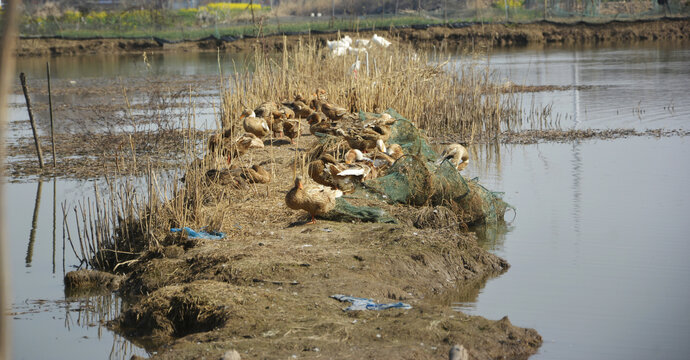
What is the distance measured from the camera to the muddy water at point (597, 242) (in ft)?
17.2

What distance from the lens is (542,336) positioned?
5.05 m

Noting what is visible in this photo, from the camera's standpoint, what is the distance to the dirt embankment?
38188 mm

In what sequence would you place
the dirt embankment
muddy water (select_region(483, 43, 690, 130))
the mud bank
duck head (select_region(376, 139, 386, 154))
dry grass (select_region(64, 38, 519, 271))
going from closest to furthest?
the mud bank → dry grass (select_region(64, 38, 519, 271)) → duck head (select_region(376, 139, 386, 154)) → muddy water (select_region(483, 43, 690, 130)) → the dirt embankment

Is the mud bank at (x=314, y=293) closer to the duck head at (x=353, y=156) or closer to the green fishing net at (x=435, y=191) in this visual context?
the green fishing net at (x=435, y=191)

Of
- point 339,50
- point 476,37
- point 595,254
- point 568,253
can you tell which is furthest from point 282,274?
point 476,37

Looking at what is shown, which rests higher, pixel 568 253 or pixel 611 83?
pixel 611 83

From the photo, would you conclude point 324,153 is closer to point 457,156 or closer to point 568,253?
point 457,156

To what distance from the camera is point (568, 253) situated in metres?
7.05

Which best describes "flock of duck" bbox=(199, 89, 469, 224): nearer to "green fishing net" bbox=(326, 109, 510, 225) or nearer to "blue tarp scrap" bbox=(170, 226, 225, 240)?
"green fishing net" bbox=(326, 109, 510, 225)

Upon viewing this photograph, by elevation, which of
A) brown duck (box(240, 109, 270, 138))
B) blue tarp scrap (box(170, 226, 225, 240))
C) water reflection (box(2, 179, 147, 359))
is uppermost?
brown duck (box(240, 109, 270, 138))

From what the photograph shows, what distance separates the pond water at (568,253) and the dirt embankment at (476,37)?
2468 cm

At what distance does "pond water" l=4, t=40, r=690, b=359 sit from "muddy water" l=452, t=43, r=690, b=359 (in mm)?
14

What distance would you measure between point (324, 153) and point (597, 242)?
3.47 meters

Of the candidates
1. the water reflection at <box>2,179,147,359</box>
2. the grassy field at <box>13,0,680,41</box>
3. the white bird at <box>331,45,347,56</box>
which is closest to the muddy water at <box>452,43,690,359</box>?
the water reflection at <box>2,179,147,359</box>
